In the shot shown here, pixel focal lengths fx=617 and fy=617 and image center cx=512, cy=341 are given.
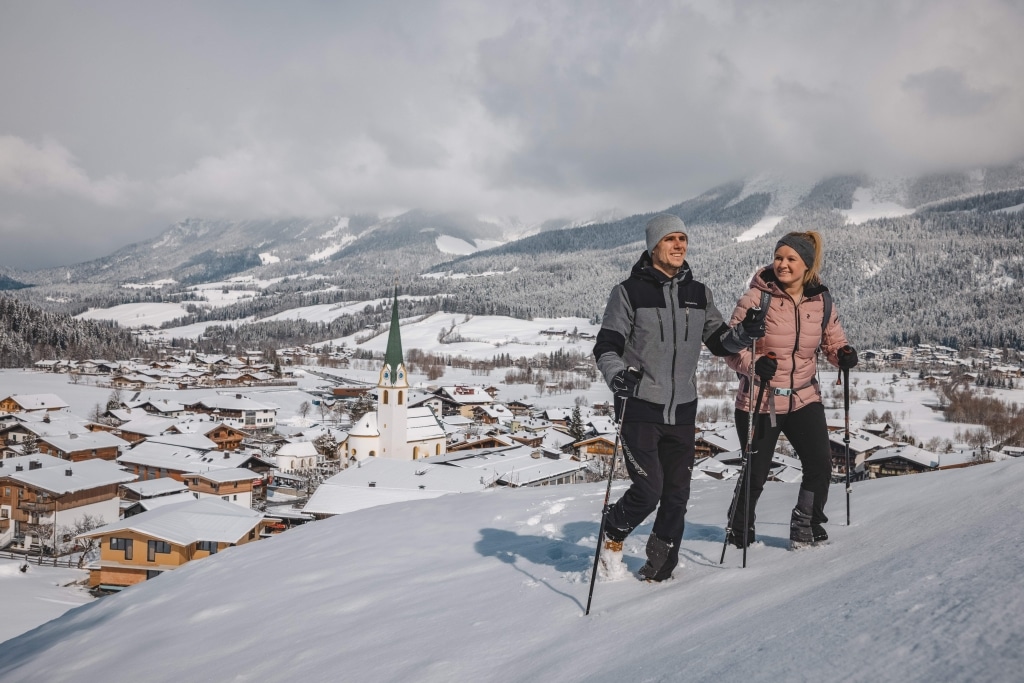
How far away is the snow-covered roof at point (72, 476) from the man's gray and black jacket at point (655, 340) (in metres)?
31.7

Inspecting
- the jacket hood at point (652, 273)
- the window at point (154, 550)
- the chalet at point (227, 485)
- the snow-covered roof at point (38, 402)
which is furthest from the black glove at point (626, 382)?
the snow-covered roof at point (38, 402)

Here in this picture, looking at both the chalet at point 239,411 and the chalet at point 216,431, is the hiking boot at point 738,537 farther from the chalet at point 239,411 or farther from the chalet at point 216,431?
the chalet at point 239,411

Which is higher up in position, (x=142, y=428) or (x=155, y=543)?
(x=155, y=543)

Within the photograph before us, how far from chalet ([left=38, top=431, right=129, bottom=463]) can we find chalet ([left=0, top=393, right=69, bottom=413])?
638 inches

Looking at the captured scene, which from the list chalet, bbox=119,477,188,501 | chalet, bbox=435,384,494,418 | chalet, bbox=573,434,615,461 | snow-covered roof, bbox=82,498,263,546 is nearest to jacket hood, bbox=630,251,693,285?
snow-covered roof, bbox=82,498,263,546

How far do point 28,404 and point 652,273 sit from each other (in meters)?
64.4

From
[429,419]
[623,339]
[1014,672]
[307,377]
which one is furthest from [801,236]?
[307,377]

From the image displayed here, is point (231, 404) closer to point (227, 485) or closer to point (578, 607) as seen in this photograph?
point (227, 485)

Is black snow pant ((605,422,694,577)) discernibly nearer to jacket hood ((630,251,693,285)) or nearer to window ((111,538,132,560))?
jacket hood ((630,251,693,285))

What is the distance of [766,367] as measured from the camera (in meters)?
3.51

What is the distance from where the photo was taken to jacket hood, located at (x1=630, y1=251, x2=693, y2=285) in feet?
11.0

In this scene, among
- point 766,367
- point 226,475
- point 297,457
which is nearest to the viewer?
point 766,367

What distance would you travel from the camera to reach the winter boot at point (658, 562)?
3.32 m

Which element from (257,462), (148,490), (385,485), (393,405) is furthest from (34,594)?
(393,405)
